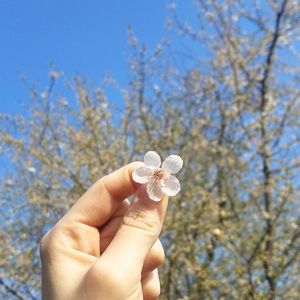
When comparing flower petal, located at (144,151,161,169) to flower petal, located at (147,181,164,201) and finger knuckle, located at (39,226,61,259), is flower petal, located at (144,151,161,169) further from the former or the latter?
finger knuckle, located at (39,226,61,259)

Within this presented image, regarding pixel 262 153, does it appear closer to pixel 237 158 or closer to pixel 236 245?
pixel 237 158

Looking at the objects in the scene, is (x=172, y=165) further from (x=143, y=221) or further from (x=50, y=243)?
(x=50, y=243)

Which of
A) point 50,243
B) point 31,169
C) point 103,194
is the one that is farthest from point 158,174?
point 31,169

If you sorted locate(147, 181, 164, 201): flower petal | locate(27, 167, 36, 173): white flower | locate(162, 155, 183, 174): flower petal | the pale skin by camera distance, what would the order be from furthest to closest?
locate(27, 167, 36, 173): white flower < locate(162, 155, 183, 174): flower petal < locate(147, 181, 164, 201): flower petal < the pale skin

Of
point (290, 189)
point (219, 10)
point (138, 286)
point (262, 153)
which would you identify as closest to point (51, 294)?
point (138, 286)

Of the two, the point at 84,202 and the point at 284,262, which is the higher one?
the point at 84,202

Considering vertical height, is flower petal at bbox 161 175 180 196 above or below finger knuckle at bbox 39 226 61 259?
above

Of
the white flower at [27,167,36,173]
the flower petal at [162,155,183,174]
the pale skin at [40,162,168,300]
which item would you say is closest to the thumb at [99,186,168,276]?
the pale skin at [40,162,168,300]

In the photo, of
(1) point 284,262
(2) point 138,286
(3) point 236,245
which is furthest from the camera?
(3) point 236,245
